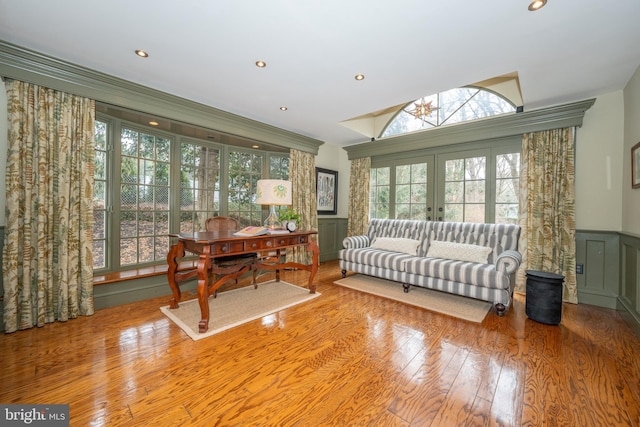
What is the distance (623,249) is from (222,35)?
4522mm

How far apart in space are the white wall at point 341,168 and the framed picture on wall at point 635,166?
3840 mm

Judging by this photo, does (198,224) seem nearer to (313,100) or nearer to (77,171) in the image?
(77,171)

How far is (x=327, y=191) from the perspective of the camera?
5.35 metres

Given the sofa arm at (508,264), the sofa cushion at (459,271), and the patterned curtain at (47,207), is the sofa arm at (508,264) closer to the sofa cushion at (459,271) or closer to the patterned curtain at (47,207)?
the sofa cushion at (459,271)

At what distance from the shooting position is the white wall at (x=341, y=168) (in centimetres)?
535

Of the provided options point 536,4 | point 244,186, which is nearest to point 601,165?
point 536,4

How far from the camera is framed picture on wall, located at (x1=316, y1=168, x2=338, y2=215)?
203 inches

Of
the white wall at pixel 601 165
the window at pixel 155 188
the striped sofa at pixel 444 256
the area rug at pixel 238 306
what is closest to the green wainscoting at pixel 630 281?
the white wall at pixel 601 165

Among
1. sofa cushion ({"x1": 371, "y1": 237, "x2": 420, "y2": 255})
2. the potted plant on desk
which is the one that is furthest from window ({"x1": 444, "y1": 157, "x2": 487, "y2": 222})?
the potted plant on desk

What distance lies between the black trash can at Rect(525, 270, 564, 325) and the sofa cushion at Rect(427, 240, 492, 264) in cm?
60

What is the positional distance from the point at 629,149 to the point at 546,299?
1.86m

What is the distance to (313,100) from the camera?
3188 millimetres

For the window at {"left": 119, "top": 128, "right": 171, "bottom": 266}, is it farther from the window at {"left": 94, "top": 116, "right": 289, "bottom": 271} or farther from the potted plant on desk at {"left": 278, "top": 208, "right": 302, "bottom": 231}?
the potted plant on desk at {"left": 278, "top": 208, "right": 302, "bottom": 231}

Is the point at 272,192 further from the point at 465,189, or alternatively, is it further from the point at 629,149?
the point at 629,149
